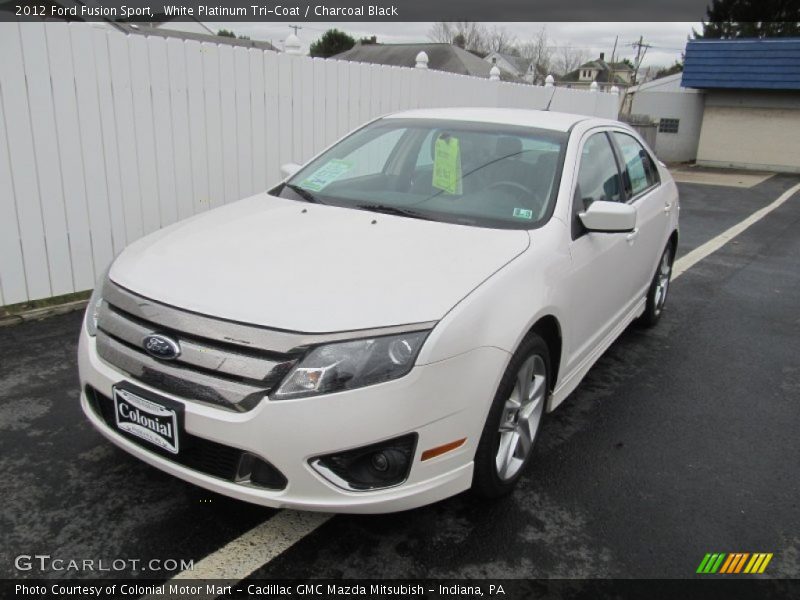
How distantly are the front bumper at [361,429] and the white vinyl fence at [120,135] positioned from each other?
318 cm

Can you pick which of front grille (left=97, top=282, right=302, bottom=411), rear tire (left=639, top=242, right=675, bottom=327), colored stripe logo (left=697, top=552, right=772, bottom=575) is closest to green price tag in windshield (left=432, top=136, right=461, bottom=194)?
front grille (left=97, top=282, right=302, bottom=411)

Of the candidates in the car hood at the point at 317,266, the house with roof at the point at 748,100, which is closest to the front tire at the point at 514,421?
the car hood at the point at 317,266

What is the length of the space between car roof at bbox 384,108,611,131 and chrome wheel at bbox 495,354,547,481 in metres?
1.53

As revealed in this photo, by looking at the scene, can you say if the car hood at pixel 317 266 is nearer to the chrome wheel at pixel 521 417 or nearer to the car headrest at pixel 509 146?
the chrome wheel at pixel 521 417

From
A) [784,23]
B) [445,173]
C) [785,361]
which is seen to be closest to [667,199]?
[785,361]

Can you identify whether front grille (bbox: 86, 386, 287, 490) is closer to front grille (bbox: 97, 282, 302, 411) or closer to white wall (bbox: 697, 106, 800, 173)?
front grille (bbox: 97, 282, 302, 411)

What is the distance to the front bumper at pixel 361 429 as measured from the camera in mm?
2182

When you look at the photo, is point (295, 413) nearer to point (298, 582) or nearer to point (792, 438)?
point (298, 582)

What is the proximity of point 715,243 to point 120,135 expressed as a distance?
760cm

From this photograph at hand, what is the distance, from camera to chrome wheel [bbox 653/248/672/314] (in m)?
5.17

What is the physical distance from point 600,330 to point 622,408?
511 mm

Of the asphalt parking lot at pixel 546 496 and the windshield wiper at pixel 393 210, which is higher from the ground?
the windshield wiper at pixel 393 210

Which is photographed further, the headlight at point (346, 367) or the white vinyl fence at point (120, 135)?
the white vinyl fence at point (120, 135)

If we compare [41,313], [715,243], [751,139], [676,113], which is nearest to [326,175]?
[41,313]
